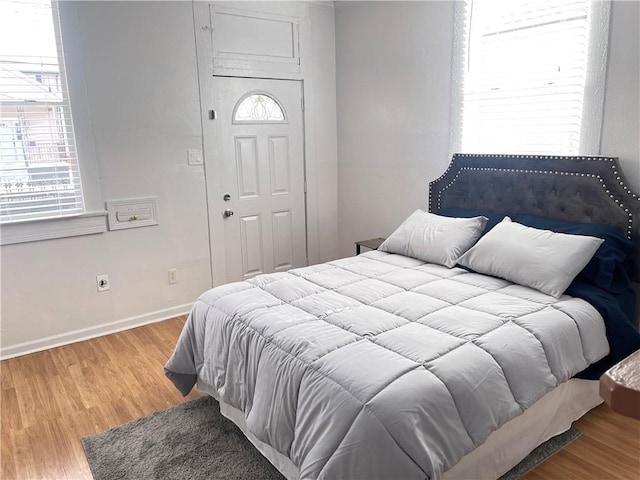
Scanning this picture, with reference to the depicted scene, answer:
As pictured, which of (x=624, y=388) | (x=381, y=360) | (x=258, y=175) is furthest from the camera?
(x=258, y=175)

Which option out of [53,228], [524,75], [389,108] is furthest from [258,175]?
[524,75]

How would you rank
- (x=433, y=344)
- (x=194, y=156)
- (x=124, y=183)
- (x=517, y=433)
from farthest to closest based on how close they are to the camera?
(x=194, y=156)
(x=124, y=183)
(x=517, y=433)
(x=433, y=344)

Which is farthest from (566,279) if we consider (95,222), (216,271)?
(95,222)

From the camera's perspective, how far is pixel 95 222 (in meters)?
3.47

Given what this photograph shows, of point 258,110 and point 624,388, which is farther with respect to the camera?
point 258,110

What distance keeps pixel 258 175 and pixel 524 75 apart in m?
2.27

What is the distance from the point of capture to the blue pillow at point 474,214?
125 inches

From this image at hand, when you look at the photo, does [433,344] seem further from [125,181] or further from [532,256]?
[125,181]

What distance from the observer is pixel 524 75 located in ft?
10.4

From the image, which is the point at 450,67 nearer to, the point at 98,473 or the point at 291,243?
the point at 291,243

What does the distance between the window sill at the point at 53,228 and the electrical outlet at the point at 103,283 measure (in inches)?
13.8

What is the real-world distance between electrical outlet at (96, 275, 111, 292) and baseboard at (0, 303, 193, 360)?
0.28 meters

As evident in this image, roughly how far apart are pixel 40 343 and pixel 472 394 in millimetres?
3048

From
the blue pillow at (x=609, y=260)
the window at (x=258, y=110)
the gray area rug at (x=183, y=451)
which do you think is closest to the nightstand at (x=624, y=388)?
the gray area rug at (x=183, y=451)
